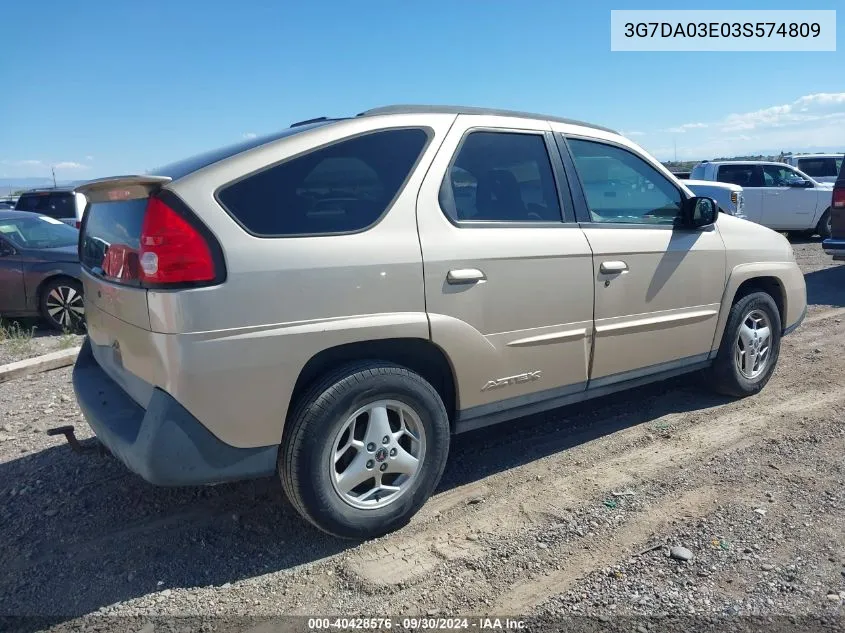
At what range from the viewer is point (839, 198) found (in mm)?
9875

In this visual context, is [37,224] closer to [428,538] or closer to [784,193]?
[428,538]

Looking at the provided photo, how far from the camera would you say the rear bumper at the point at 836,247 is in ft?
32.0

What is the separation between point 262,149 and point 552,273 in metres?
1.58

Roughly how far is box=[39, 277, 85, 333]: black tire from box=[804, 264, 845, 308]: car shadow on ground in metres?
8.98

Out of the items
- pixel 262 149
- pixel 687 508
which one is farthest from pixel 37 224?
pixel 687 508

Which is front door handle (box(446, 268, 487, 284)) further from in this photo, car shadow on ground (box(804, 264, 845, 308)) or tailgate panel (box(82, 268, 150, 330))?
car shadow on ground (box(804, 264, 845, 308))

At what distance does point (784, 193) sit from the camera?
592 inches

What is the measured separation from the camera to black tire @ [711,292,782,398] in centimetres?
473

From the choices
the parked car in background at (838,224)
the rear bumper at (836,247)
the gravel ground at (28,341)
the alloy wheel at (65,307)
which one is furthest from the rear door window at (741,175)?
the gravel ground at (28,341)

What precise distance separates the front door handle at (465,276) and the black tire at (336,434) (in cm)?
47

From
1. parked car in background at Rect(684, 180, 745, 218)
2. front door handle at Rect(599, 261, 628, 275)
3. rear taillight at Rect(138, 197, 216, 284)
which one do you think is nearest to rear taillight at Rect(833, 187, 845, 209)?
parked car in background at Rect(684, 180, 745, 218)

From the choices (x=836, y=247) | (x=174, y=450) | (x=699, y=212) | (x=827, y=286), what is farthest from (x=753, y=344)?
(x=836, y=247)

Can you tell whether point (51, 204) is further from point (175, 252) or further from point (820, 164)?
point (820, 164)

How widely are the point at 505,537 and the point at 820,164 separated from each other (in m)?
19.7
